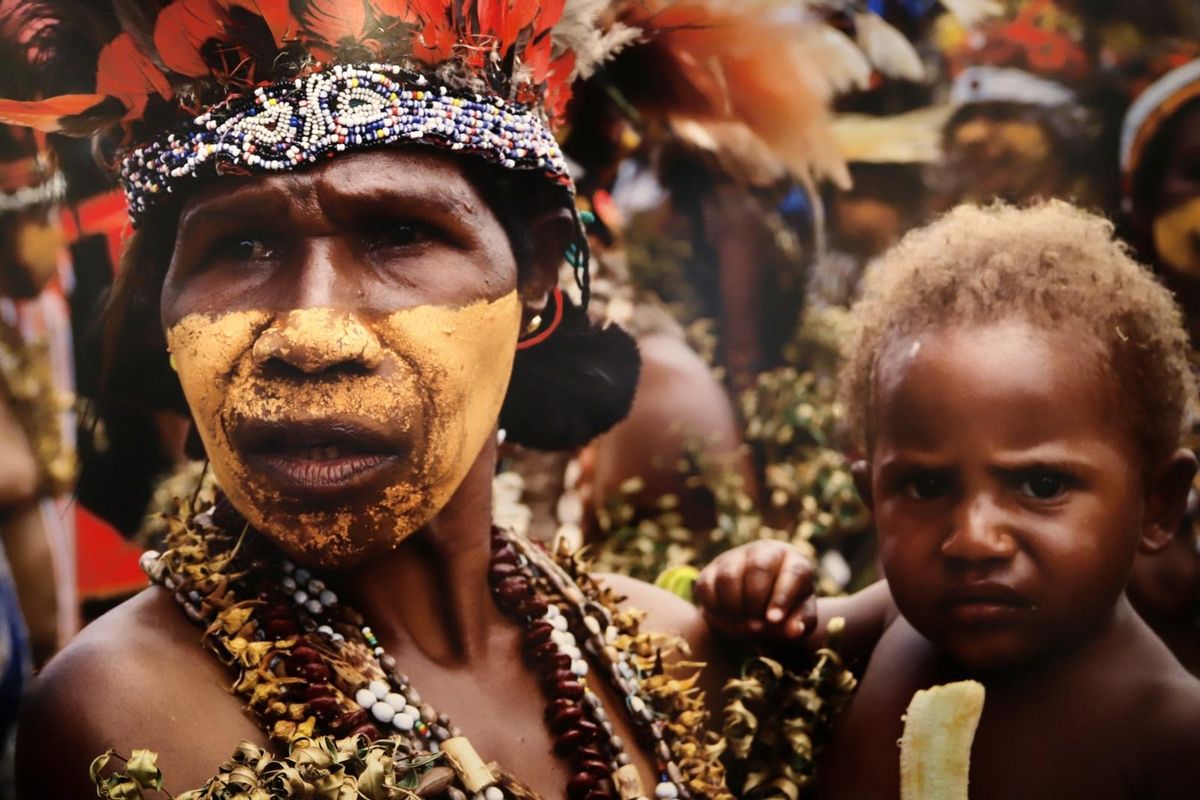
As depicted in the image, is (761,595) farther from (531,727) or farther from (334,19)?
(334,19)

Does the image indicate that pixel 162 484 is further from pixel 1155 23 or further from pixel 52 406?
pixel 1155 23

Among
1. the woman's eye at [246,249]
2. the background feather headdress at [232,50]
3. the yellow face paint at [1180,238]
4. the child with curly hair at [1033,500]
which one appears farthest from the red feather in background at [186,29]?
the yellow face paint at [1180,238]

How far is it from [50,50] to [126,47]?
0.16m

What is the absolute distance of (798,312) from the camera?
11.7ft

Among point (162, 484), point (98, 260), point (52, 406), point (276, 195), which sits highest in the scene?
point (276, 195)

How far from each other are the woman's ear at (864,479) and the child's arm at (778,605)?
174mm

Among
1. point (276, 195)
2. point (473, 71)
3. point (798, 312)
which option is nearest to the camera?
point (276, 195)

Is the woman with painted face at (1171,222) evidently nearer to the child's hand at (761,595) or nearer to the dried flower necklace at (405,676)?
the child's hand at (761,595)

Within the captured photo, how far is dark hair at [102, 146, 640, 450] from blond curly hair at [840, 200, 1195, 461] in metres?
0.49

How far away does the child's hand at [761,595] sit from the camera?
7.65 ft

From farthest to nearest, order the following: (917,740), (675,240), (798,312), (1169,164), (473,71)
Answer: (798,312) < (675,240) < (1169,164) < (917,740) < (473,71)

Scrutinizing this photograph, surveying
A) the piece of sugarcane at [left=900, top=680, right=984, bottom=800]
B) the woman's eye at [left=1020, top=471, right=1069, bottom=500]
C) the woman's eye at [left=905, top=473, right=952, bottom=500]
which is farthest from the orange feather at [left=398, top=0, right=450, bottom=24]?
the piece of sugarcane at [left=900, top=680, right=984, bottom=800]

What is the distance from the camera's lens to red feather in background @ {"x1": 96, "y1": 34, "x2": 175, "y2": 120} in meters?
1.82

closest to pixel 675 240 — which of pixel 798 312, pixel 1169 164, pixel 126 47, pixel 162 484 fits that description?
pixel 798 312
